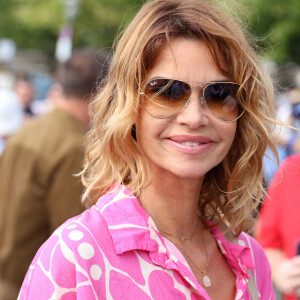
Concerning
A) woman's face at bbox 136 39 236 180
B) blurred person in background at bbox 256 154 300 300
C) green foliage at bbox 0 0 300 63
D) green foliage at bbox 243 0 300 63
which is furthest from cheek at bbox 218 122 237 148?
green foliage at bbox 243 0 300 63

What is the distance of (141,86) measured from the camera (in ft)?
6.55

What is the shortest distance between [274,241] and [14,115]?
4695 millimetres

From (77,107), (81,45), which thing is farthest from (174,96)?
(81,45)

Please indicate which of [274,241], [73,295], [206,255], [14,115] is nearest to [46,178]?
[274,241]

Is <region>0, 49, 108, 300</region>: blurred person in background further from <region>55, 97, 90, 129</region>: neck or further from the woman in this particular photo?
the woman

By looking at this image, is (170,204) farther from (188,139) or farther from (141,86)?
(141,86)

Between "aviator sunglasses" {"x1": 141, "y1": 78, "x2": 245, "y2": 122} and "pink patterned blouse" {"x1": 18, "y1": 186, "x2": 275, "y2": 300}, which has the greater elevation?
"aviator sunglasses" {"x1": 141, "y1": 78, "x2": 245, "y2": 122}

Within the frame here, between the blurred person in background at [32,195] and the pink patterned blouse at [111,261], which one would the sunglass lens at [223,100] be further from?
the blurred person in background at [32,195]

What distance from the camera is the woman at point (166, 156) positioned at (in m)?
1.78

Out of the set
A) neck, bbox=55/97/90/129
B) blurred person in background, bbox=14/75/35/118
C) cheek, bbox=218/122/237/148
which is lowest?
blurred person in background, bbox=14/75/35/118

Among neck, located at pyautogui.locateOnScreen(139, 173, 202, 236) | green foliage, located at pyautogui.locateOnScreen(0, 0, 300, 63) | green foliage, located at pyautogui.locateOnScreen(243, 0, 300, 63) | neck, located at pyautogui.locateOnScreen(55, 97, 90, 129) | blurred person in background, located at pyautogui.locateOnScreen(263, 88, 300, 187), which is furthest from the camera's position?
green foliage, located at pyautogui.locateOnScreen(0, 0, 300, 63)

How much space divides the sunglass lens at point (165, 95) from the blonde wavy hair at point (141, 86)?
0.14ft

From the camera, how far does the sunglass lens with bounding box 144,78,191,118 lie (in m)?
1.95

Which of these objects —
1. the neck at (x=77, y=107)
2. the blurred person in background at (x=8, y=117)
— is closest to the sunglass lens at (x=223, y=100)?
the neck at (x=77, y=107)
